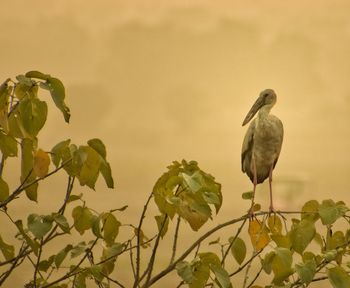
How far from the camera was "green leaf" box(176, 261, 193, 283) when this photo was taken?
3.32 ft

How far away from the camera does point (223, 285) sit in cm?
102

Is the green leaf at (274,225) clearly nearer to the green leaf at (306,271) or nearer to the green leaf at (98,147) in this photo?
the green leaf at (306,271)

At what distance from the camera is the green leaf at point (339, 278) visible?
1031mm

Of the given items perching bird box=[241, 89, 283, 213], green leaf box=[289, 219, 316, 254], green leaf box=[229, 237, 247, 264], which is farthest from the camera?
perching bird box=[241, 89, 283, 213]

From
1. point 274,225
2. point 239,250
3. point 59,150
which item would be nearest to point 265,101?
point 274,225

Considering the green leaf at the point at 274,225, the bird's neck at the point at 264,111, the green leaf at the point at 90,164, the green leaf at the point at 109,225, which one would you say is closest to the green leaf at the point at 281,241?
Result: the green leaf at the point at 274,225

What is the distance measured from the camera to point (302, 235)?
1077mm

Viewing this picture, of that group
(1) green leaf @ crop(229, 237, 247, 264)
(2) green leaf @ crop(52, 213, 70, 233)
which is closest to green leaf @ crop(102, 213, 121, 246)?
(2) green leaf @ crop(52, 213, 70, 233)

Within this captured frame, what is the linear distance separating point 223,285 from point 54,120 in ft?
3.78

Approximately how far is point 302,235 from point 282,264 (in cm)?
8

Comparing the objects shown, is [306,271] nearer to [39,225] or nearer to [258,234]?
[258,234]

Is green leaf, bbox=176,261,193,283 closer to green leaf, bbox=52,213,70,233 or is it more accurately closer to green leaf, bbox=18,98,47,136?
green leaf, bbox=52,213,70,233

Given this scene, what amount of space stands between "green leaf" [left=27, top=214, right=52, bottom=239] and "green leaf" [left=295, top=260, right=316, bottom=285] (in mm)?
419

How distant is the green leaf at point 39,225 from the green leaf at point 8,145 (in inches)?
4.5
